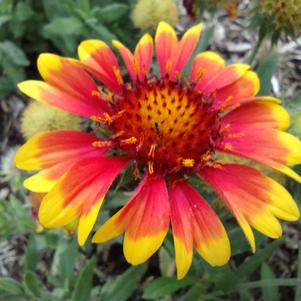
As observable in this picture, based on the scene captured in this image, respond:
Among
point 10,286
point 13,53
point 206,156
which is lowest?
point 10,286

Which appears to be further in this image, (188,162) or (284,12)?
(284,12)

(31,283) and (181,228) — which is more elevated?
(181,228)

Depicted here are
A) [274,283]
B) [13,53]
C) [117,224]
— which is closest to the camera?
[117,224]

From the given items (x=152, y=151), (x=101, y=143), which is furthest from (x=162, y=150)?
(x=101, y=143)

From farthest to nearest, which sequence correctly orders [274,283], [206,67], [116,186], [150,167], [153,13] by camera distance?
[153,13] < [206,67] < [274,283] < [116,186] < [150,167]

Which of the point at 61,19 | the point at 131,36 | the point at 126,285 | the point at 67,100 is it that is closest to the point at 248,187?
the point at 67,100

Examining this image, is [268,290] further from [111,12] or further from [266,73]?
[111,12]
